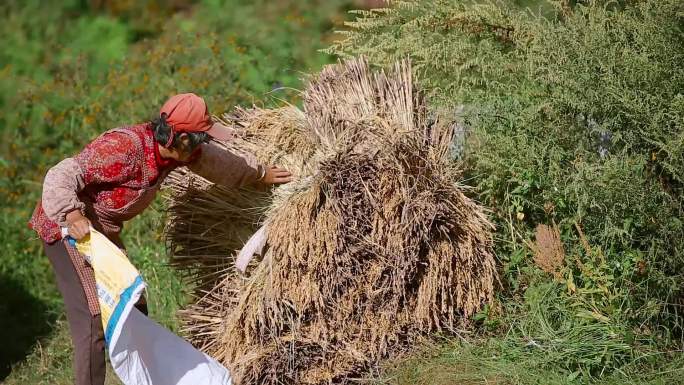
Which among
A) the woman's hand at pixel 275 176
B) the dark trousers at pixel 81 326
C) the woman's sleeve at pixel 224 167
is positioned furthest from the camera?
the woman's hand at pixel 275 176

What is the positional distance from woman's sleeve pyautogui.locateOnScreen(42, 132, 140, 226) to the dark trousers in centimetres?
30

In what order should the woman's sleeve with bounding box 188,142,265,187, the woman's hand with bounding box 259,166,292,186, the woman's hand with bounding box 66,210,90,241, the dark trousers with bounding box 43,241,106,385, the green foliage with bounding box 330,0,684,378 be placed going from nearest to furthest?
1. the woman's hand with bounding box 66,210,90,241
2. the dark trousers with bounding box 43,241,106,385
3. the green foliage with bounding box 330,0,684,378
4. the woman's sleeve with bounding box 188,142,265,187
5. the woman's hand with bounding box 259,166,292,186

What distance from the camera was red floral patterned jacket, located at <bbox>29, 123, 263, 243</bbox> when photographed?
4.26m

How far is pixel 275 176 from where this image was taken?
485 centimetres

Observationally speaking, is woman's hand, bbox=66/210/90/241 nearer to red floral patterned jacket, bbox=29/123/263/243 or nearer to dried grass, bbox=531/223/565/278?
red floral patterned jacket, bbox=29/123/263/243

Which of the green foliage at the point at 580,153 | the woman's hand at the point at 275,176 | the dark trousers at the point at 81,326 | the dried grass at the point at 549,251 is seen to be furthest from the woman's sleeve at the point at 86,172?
the dried grass at the point at 549,251

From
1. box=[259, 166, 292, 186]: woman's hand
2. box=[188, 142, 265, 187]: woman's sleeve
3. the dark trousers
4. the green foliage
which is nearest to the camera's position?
the dark trousers

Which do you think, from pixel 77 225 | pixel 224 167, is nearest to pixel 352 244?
pixel 224 167

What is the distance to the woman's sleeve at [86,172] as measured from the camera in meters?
4.23

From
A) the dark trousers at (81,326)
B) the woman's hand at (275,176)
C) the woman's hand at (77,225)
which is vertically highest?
the woman's hand at (77,225)

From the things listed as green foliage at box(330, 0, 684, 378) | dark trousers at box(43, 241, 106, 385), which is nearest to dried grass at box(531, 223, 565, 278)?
green foliage at box(330, 0, 684, 378)

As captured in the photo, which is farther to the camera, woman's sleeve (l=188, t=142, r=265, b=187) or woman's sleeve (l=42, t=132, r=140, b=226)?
woman's sleeve (l=188, t=142, r=265, b=187)

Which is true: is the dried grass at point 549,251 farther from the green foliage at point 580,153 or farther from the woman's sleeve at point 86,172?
the woman's sleeve at point 86,172

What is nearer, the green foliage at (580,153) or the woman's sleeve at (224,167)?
the green foliage at (580,153)
